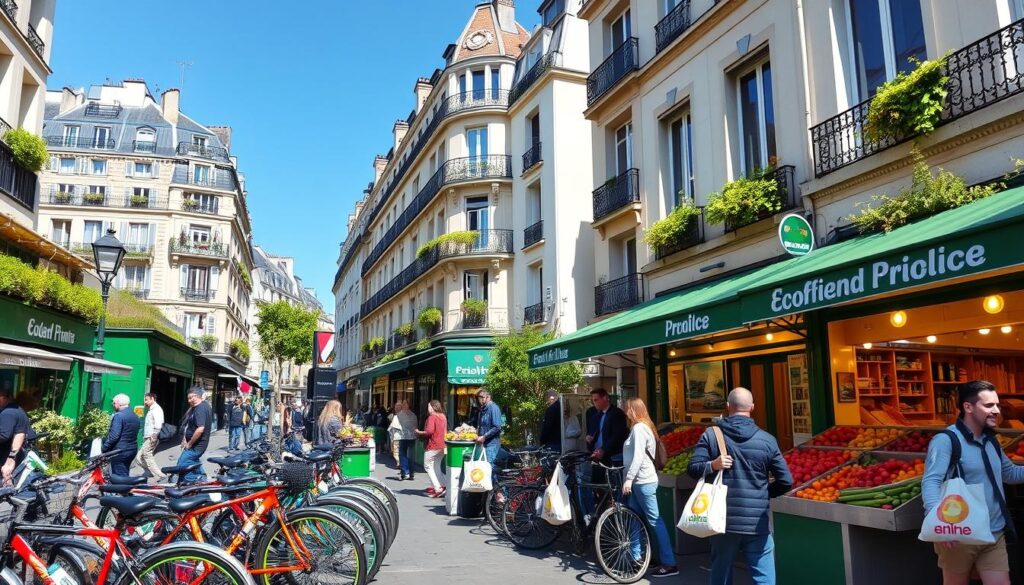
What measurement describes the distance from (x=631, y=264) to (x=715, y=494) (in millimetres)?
10240

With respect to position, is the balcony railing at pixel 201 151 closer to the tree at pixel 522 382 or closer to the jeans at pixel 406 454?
the tree at pixel 522 382

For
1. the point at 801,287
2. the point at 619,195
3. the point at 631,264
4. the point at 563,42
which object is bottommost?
the point at 801,287

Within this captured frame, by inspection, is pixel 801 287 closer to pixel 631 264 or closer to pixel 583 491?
pixel 583 491

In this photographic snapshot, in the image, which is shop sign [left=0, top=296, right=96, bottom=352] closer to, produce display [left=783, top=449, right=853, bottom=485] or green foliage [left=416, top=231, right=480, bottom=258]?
green foliage [left=416, top=231, right=480, bottom=258]

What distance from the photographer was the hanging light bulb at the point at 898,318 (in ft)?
25.1

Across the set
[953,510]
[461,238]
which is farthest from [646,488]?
[461,238]

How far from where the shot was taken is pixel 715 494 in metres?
4.72

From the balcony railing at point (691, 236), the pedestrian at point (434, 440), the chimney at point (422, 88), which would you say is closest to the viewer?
the balcony railing at point (691, 236)

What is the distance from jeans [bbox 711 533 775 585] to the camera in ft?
15.3

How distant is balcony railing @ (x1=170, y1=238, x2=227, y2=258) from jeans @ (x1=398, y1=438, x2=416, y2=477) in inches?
1377

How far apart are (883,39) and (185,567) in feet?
29.3

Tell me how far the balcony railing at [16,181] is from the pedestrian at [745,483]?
560 inches

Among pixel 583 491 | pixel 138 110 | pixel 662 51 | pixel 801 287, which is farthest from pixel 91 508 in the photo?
pixel 138 110

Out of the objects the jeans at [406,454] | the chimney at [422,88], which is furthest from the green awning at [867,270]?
the chimney at [422,88]
